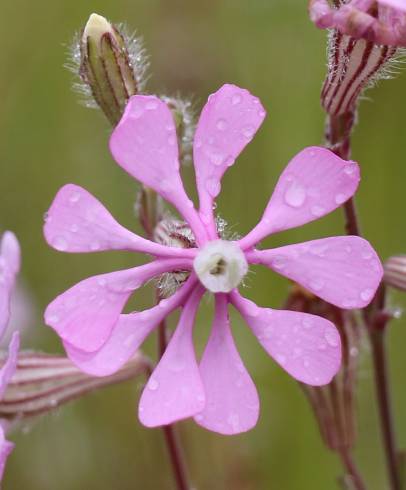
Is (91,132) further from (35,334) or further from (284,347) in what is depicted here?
(284,347)

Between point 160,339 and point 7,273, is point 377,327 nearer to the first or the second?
point 160,339

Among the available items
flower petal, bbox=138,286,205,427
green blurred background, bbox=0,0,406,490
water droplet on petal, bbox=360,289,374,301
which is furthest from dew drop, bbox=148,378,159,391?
green blurred background, bbox=0,0,406,490

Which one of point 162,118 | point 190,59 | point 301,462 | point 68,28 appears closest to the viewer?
point 162,118

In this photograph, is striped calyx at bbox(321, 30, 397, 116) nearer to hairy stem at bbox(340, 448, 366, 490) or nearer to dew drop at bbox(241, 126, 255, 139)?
dew drop at bbox(241, 126, 255, 139)

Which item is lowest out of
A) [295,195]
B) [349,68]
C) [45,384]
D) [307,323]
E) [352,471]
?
[352,471]

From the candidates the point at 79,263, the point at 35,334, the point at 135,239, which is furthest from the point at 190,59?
the point at 135,239

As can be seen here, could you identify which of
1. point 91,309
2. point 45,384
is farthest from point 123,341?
point 45,384
